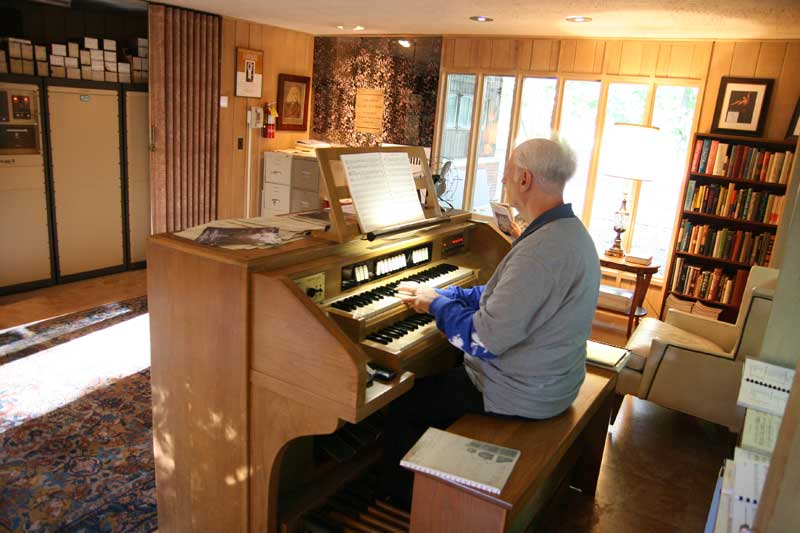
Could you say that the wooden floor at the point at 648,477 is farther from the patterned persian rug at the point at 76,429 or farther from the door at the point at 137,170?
the door at the point at 137,170

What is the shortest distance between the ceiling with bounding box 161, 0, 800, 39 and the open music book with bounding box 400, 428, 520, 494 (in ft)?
9.10

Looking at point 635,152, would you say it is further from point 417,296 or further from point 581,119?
point 417,296

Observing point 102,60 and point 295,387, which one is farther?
point 102,60

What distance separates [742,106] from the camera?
4410mm

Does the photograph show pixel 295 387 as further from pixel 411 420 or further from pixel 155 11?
pixel 155 11

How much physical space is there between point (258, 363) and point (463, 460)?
2.14ft

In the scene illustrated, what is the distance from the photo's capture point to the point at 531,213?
1.86 meters

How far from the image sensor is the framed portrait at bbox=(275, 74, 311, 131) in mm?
6160

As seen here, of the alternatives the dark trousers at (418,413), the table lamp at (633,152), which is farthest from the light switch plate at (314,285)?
the table lamp at (633,152)

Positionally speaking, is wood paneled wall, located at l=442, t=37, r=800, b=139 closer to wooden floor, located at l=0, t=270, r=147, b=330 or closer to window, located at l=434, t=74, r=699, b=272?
window, located at l=434, t=74, r=699, b=272

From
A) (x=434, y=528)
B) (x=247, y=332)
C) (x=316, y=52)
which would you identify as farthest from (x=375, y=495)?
(x=316, y=52)

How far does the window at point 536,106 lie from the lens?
523 centimetres

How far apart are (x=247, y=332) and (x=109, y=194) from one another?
3899mm

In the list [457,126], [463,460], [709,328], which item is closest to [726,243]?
[709,328]
